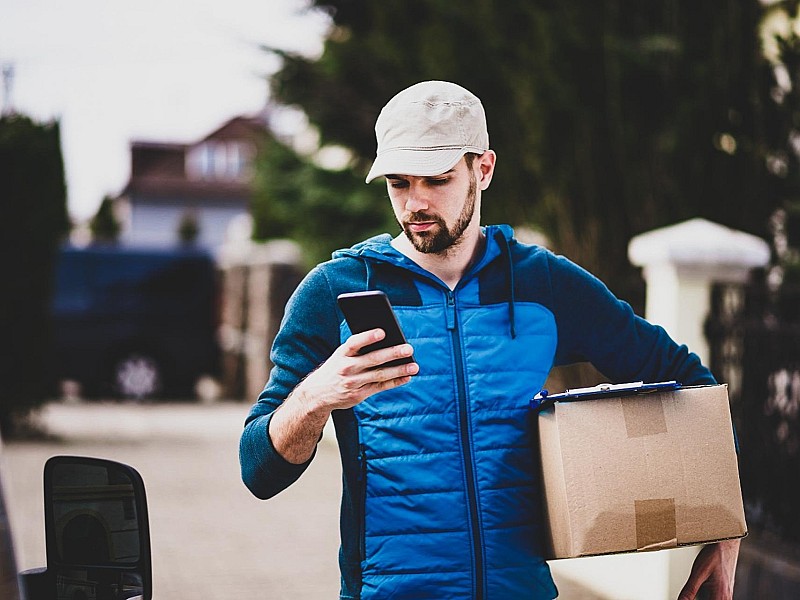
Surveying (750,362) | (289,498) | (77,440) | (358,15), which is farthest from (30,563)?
(358,15)

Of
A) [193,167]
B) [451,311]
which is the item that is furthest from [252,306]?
[193,167]

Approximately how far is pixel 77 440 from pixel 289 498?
408cm

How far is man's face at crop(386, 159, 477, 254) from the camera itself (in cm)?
248

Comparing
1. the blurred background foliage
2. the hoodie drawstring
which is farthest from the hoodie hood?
the blurred background foliage

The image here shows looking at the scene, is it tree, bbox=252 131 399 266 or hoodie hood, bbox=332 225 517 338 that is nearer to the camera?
hoodie hood, bbox=332 225 517 338

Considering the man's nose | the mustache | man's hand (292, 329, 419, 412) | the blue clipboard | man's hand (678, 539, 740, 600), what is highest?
→ the man's nose

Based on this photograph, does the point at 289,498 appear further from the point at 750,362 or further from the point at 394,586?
the point at 394,586

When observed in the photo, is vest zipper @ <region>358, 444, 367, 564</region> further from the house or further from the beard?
the house

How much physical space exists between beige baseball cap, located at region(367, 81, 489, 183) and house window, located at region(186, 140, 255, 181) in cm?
6599

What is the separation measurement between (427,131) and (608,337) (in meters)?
0.66

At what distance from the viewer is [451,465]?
7.97 feet

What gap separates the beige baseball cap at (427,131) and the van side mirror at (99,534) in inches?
31.9

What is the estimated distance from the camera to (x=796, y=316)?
622 centimetres

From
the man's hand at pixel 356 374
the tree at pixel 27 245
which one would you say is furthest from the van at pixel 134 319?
the man's hand at pixel 356 374
